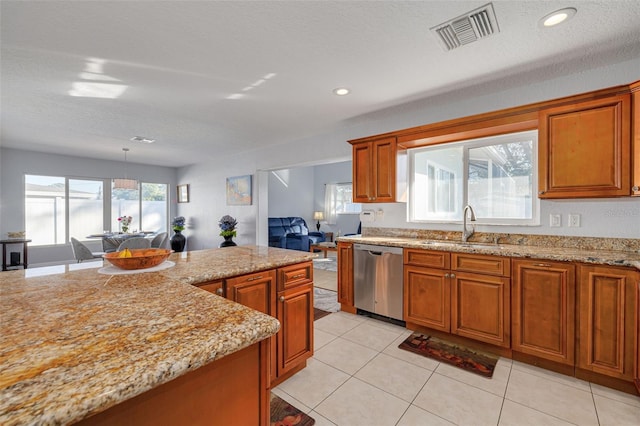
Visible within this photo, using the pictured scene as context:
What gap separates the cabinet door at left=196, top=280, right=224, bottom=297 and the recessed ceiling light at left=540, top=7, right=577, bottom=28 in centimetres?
252

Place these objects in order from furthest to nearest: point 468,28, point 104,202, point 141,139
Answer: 1. point 104,202
2. point 141,139
3. point 468,28

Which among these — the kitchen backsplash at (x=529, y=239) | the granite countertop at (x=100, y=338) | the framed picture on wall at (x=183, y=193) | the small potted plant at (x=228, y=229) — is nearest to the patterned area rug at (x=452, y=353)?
the kitchen backsplash at (x=529, y=239)

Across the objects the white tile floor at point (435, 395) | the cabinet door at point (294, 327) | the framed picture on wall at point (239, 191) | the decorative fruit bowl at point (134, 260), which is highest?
the framed picture on wall at point (239, 191)

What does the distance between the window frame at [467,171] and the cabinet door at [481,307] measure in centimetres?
80

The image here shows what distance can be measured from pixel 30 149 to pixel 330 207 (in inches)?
270

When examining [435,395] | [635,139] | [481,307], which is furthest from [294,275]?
[635,139]

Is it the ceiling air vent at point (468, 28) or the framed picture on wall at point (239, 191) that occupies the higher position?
the ceiling air vent at point (468, 28)

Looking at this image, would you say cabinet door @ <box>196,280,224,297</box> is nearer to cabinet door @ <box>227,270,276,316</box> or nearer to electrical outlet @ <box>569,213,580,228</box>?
cabinet door @ <box>227,270,276,316</box>

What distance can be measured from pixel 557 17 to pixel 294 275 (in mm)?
2327

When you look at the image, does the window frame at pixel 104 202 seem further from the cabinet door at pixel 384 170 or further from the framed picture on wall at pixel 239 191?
the cabinet door at pixel 384 170

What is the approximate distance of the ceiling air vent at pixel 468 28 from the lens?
1.73 metres

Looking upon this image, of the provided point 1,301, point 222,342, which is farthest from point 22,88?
point 222,342

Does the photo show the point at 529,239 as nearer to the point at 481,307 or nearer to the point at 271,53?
the point at 481,307

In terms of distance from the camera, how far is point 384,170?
3.26 metres
